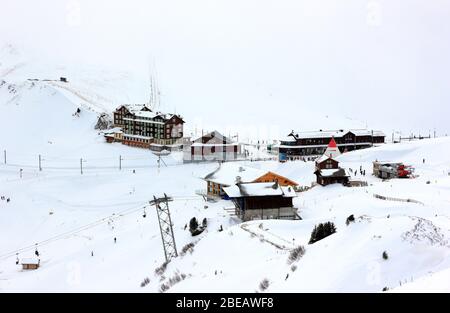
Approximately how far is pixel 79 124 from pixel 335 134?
126 feet

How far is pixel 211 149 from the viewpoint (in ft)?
225

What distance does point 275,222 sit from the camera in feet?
107

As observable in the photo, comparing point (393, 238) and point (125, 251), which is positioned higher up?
point (393, 238)

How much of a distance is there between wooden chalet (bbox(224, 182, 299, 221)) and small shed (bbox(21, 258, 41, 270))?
13.2 metres

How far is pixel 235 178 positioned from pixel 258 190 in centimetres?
683

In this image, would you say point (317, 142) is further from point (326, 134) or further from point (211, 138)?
point (211, 138)

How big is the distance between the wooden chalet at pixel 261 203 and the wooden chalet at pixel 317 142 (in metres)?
27.4

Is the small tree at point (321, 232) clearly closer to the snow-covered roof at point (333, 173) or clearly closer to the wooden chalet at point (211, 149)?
the snow-covered roof at point (333, 173)

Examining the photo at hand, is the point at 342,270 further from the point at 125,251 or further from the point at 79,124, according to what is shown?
the point at 79,124

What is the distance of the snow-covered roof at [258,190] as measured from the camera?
37594 mm

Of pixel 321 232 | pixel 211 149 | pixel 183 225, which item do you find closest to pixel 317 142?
pixel 211 149

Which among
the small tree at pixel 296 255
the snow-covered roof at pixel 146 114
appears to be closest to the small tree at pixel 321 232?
the small tree at pixel 296 255

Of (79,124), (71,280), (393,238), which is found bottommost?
(71,280)
